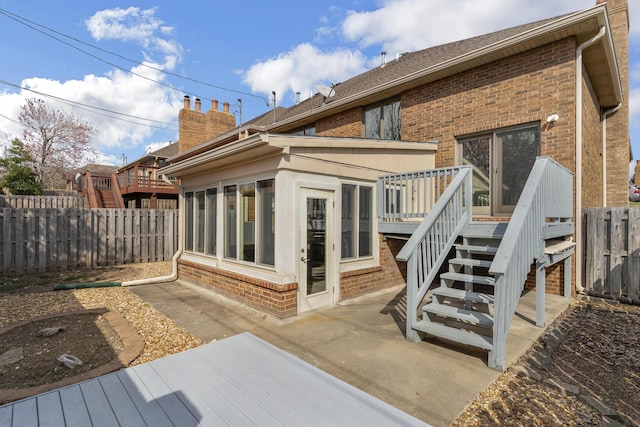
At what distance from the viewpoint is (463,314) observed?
376 centimetres

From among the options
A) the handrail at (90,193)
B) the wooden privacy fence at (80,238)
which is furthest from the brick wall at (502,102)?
the handrail at (90,193)

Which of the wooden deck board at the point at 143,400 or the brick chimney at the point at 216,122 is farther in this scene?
the brick chimney at the point at 216,122

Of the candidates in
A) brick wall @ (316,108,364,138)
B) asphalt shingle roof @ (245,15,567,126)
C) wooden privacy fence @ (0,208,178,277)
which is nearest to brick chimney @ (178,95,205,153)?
wooden privacy fence @ (0,208,178,277)

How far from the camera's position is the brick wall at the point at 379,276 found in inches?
229

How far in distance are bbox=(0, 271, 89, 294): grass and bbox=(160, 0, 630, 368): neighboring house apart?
278 cm

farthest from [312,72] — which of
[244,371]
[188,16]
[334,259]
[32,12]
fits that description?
[244,371]

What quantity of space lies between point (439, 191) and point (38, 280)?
9427mm

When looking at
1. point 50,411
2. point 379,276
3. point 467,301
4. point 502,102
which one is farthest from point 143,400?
point 502,102

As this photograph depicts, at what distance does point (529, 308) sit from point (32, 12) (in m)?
17.3

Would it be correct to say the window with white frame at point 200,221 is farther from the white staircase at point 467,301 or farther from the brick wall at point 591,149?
the brick wall at point 591,149

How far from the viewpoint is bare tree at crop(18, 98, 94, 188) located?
21.0 metres

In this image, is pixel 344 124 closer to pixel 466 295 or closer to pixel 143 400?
pixel 466 295

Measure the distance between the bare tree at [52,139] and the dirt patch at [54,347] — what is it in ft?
71.1

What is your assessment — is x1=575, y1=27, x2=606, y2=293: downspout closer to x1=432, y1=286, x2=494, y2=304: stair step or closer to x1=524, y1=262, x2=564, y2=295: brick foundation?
x1=524, y1=262, x2=564, y2=295: brick foundation
